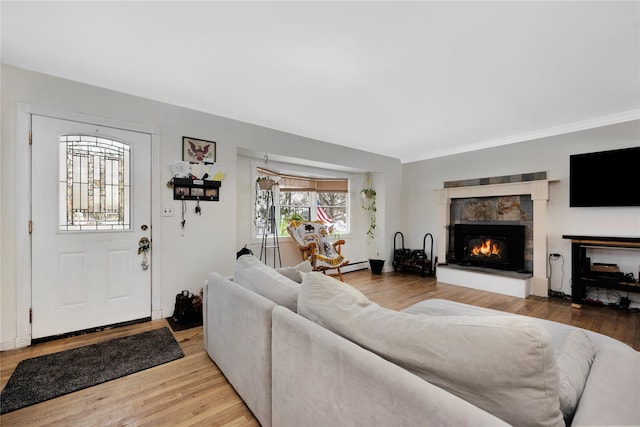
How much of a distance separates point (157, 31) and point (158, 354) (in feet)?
8.09

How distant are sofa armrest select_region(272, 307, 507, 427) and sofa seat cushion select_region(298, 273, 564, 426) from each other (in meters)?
0.07

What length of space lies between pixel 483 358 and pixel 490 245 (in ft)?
15.1

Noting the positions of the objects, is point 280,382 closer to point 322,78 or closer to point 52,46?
point 322,78

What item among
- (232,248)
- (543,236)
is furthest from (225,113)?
(543,236)

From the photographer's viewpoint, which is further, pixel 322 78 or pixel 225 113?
pixel 225 113

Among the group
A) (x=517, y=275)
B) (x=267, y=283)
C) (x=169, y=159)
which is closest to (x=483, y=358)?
(x=267, y=283)

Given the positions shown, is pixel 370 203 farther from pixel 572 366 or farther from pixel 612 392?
pixel 612 392

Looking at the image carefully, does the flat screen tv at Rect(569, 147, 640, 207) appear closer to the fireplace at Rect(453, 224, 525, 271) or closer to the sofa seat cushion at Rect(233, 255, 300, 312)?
the fireplace at Rect(453, 224, 525, 271)

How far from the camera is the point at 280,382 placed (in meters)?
1.25

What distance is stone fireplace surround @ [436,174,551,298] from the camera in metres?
3.91

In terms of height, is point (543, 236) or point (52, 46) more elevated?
point (52, 46)

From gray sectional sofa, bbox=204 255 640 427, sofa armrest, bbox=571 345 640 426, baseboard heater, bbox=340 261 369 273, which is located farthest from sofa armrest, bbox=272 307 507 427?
baseboard heater, bbox=340 261 369 273

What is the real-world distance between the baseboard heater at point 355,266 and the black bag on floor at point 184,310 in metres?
3.14

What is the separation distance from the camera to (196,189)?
3.19 meters
